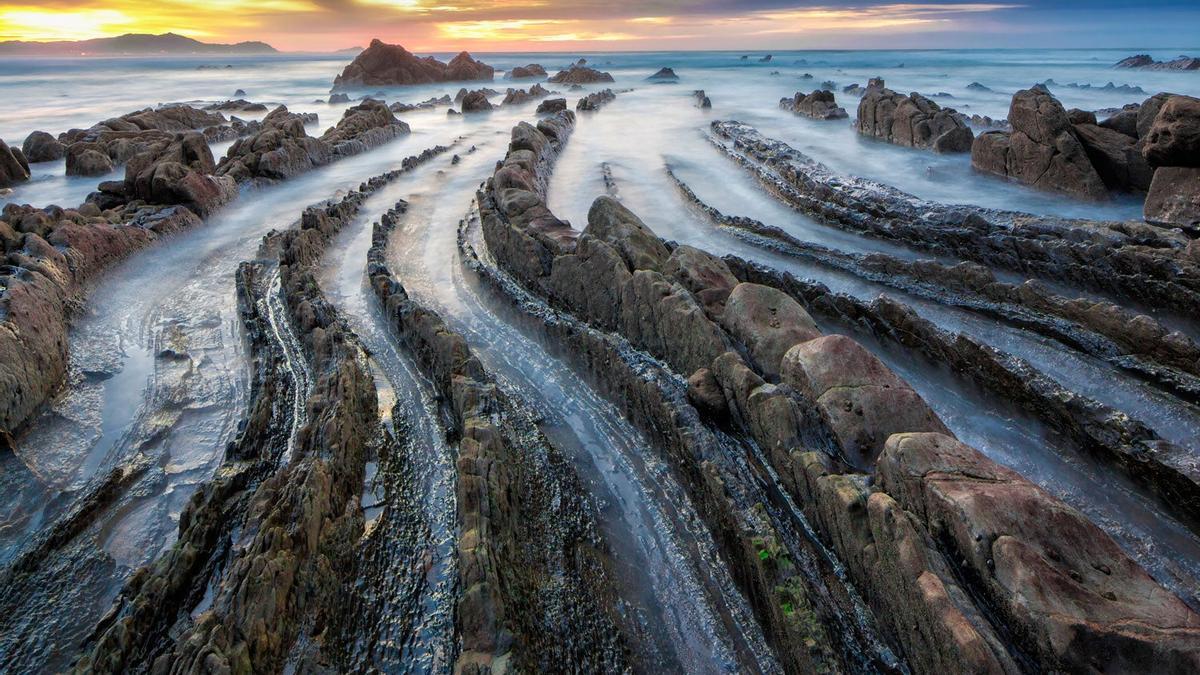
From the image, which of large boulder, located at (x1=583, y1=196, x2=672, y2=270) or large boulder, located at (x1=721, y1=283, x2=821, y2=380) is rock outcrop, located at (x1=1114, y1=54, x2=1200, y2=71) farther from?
large boulder, located at (x1=721, y1=283, x2=821, y2=380)

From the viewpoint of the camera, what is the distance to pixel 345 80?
63375 millimetres

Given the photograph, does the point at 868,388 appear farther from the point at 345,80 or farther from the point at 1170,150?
the point at 345,80

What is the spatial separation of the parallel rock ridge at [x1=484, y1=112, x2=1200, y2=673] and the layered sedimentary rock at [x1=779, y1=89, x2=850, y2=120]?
84.2 feet

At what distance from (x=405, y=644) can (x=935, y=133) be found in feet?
75.3

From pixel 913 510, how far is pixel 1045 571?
2.94 feet

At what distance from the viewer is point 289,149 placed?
65.0ft

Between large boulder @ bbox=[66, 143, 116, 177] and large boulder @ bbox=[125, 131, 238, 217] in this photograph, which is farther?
large boulder @ bbox=[66, 143, 116, 177]

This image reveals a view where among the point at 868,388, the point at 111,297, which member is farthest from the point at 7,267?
the point at 868,388

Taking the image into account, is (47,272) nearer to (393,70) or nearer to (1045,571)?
(1045,571)

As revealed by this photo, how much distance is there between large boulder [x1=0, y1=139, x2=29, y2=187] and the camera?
1936cm

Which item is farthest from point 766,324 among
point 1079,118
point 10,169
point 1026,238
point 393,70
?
point 393,70

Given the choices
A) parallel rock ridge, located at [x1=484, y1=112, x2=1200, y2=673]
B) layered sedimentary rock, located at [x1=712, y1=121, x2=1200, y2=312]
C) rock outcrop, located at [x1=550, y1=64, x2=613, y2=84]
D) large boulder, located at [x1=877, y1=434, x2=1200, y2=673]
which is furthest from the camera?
rock outcrop, located at [x1=550, y1=64, x2=613, y2=84]

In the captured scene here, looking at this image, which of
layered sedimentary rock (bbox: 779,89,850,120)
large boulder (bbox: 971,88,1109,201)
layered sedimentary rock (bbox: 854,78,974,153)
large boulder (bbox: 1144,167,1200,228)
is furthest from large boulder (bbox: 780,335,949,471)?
layered sedimentary rock (bbox: 779,89,850,120)

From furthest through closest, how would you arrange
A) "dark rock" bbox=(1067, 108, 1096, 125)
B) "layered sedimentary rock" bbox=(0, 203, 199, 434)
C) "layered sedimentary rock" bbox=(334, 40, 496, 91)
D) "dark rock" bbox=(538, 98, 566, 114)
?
"layered sedimentary rock" bbox=(334, 40, 496, 91)
"dark rock" bbox=(538, 98, 566, 114)
"dark rock" bbox=(1067, 108, 1096, 125)
"layered sedimentary rock" bbox=(0, 203, 199, 434)
